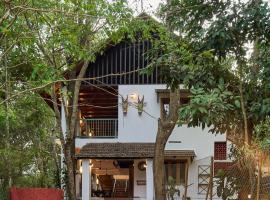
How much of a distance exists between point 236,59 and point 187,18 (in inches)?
48.8

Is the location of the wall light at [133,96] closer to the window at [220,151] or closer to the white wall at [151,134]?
the white wall at [151,134]

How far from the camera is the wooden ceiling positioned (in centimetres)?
2114

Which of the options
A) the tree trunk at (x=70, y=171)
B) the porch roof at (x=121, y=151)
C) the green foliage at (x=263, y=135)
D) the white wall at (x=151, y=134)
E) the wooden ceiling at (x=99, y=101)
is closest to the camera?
the green foliage at (x=263, y=135)

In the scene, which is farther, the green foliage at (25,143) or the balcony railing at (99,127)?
the balcony railing at (99,127)

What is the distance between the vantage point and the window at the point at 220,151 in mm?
21000

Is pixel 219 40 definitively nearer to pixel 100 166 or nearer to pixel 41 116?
pixel 41 116

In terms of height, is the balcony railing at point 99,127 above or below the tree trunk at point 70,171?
above

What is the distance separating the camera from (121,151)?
20.1 metres

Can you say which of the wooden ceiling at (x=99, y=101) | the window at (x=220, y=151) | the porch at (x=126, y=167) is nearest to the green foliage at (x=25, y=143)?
the porch at (x=126, y=167)

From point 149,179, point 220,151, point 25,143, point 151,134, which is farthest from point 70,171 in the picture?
point 25,143

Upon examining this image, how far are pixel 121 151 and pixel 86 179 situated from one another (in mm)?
1477

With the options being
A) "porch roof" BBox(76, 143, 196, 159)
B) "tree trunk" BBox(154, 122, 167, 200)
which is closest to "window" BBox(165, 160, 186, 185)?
"porch roof" BBox(76, 143, 196, 159)

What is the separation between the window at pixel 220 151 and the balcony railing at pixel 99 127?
3.61 m

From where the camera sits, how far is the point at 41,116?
67.3ft
